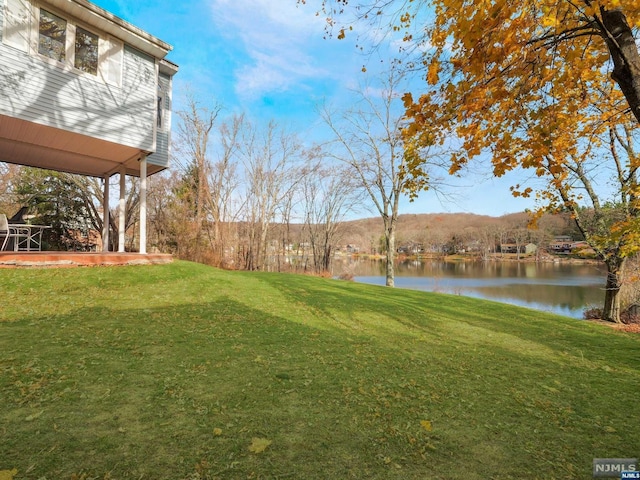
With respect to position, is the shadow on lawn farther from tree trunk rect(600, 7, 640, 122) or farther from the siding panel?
the siding panel

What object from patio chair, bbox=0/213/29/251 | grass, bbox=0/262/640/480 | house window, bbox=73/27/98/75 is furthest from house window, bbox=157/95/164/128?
grass, bbox=0/262/640/480

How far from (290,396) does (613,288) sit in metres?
11.9

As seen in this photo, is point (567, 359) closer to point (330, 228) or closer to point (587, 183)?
point (587, 183)

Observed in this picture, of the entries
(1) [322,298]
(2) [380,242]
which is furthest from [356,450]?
(2) [380,242]

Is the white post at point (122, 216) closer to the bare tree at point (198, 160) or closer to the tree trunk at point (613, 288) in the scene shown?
the bare tree at point (198, 160)

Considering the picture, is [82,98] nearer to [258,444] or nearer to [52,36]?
[52,36]

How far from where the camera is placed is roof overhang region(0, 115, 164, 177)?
725cm

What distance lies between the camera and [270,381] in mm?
2850

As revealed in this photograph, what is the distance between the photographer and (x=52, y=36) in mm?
7000

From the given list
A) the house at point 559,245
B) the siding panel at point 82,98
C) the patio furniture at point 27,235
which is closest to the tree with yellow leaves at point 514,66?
the siding panel at point 82,98

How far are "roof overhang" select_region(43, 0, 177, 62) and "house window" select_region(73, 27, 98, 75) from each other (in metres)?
0.28

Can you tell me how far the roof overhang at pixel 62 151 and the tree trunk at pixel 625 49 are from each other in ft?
31.7

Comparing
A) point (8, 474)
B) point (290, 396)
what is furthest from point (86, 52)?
point (290, 396)

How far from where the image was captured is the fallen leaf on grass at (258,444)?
1.83 meters
